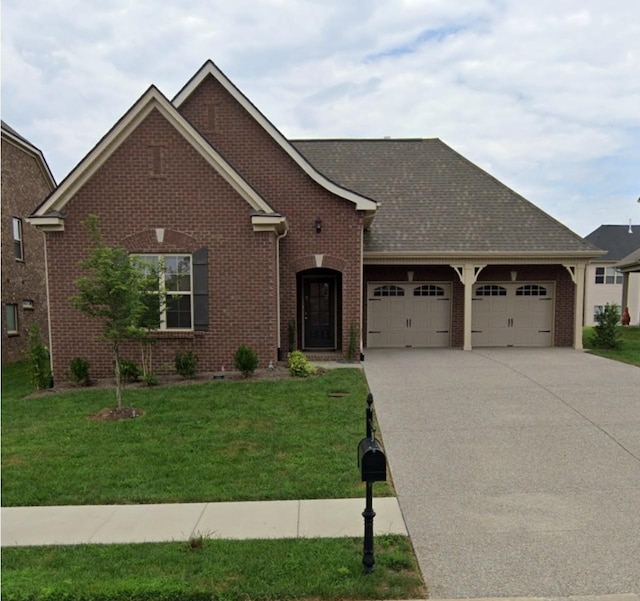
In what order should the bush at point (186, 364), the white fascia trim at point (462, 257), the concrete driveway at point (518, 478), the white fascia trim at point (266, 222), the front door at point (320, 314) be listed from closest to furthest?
the concrete driveway at point (518, 478) < the bush at point (186, 364) < the white fascia trim at point (266, 222) < the front door at point (320, 314) < the white fascia trim at point (462, 257)

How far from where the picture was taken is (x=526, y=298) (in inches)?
621

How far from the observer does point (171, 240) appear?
36.5 feet

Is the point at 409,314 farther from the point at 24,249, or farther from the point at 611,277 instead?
the point at 611,277

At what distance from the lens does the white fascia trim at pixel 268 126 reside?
12.6 meters

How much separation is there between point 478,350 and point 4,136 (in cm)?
1746

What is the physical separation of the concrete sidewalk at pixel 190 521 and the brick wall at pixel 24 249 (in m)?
13.8

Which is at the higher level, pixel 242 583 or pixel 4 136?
pixel 4 136

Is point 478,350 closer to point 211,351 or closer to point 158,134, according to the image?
point 211,351

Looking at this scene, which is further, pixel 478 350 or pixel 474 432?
pixel 478 350

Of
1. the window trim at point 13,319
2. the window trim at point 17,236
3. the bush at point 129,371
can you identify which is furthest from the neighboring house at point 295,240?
Result: the window trim at point 17,236

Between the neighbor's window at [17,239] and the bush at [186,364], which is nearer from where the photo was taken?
the bush at [186,364]

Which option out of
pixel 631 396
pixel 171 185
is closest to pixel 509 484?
pixel 631 396

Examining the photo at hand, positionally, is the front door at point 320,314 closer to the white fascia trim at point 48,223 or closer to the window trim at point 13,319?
the white fascia trim at point 48,223

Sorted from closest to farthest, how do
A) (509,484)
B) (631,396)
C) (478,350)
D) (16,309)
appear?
(509,484), (631,396), (478,350), (16,309)
